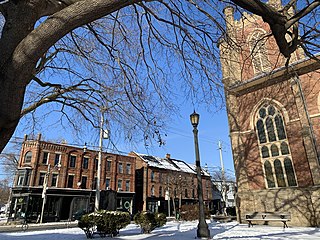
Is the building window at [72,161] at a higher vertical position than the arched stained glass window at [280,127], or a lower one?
Answer: higher

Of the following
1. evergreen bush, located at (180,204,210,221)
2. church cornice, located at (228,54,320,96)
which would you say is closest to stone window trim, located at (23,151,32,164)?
evergreen bush, located at (180,204,210,221)

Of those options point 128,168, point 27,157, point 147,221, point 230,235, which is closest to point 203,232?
point 230,235

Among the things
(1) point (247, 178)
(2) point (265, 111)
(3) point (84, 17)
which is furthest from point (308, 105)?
(3) point (84, 17)

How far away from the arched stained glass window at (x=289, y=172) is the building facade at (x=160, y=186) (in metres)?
25.7

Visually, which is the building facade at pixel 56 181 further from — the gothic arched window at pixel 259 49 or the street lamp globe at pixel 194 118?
the gothic arched window at pixel 259 49

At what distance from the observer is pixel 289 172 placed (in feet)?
47.2

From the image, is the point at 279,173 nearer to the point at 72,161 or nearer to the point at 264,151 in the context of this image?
the point at 264,151

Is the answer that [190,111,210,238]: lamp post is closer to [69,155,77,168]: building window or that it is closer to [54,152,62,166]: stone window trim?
[54,152,62,166]: stone window trim

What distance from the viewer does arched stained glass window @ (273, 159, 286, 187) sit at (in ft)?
47.6

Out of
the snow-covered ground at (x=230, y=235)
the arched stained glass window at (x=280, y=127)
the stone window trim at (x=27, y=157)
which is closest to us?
the snow-covered ground at (x=230, y=235)

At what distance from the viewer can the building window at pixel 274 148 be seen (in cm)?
1457

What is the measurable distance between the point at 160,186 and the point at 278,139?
30.2 metres

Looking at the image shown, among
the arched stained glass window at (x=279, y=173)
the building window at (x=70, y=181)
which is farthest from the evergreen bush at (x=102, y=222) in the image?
the building window at (x=70, y=181)

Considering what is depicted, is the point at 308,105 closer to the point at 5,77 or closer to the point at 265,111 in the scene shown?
the point at 265,111
